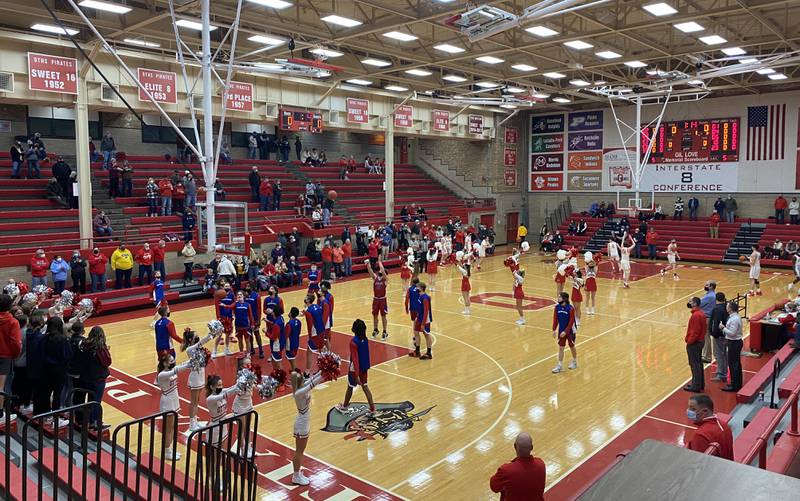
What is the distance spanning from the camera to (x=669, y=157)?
3297cm

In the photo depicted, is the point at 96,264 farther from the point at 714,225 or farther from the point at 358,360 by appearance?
the point at 714,225

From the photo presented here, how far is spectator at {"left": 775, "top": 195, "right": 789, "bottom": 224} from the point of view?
1151 inches

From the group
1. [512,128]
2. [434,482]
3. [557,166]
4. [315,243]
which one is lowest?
[434,482]

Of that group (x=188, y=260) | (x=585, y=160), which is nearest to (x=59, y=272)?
(x=188, y=260)

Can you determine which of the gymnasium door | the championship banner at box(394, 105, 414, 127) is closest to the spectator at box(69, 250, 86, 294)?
Result: the championship banner at box(394, 105, 414, 127)

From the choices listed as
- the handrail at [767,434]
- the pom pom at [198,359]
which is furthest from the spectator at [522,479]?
the pom pom at [198,359]

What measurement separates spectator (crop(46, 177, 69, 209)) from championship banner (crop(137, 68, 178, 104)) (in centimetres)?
524

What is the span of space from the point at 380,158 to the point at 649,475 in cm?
3974

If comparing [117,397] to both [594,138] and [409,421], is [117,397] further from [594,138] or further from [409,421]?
[594,138]

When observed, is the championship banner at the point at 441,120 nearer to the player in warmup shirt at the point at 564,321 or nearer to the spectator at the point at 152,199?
the spectator at the point at 152,199

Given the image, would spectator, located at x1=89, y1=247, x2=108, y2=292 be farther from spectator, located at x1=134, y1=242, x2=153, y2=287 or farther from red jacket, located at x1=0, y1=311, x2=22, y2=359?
red jacket, located at x1=0, y1=311, x2=22, y2=359

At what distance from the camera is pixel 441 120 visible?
31609 mm

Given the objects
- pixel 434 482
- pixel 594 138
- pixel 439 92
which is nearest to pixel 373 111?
pixel 439 92

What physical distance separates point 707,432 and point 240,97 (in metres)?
20.2
